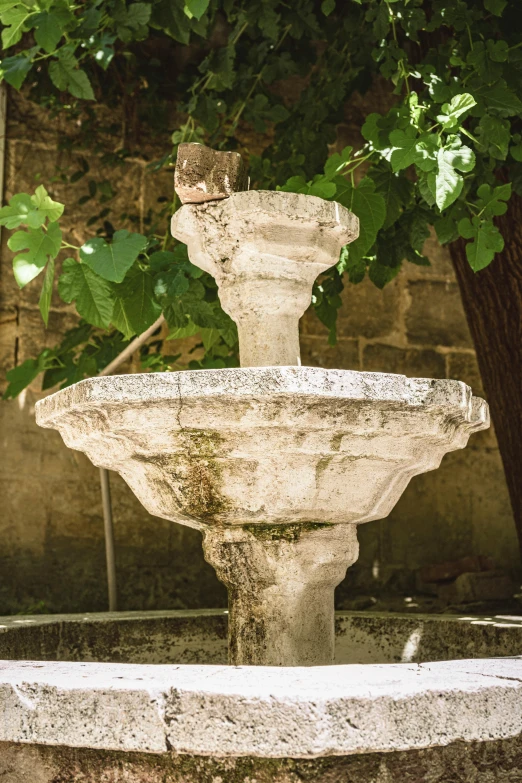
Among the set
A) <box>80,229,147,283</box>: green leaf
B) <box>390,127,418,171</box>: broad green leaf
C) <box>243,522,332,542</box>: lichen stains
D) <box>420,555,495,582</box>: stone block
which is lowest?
<box>420,555,495,582</box>: stone block

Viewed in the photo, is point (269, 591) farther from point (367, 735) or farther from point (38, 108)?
point (38, 108)

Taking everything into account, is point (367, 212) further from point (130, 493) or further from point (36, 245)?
point (130, 493)

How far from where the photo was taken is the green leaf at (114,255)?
2.92 meters

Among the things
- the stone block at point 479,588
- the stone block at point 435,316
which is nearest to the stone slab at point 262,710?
the stone block at point 479,588

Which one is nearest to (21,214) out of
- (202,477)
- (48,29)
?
(48,29)

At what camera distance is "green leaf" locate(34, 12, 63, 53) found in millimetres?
3137

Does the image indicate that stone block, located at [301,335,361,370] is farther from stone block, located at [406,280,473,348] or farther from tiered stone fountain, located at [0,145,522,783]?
tiered stone fountain, located at [0,145,522,783]

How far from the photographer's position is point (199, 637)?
341 cm

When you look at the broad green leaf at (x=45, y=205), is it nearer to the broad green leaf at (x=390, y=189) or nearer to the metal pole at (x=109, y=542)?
the broad green leaf at (x=390, y=189)

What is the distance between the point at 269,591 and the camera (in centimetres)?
249

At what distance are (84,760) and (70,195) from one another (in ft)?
11.9

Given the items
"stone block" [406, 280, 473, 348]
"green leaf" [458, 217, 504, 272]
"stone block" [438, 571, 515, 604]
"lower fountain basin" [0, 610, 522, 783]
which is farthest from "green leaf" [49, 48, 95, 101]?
"stone block" [438, 571, 515, 604]

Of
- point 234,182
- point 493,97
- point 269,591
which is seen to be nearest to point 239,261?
point 234,182

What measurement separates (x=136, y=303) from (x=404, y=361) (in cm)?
260
